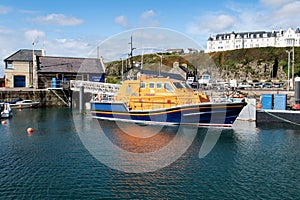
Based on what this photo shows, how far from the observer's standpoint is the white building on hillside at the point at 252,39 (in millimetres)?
102375

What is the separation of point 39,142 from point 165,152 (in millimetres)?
8487

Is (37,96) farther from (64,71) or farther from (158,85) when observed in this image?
(158,85)

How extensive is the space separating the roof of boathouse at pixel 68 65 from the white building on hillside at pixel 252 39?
7274 centimetres

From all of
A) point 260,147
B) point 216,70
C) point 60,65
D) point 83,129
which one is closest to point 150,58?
point 216,70

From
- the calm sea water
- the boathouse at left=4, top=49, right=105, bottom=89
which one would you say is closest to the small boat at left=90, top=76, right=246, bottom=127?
the calm sea water

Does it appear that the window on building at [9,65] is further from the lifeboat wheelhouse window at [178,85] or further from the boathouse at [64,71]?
the lifeboat wheelhouse window at [178,85]

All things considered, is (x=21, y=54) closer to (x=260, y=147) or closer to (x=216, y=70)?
(x=260, y=147)

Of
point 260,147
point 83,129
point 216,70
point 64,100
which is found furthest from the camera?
point 216,70

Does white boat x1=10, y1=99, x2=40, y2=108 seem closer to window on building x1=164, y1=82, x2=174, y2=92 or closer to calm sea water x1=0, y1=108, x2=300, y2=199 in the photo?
calm sea water x1=0, y1=108, x2=300, y2=199

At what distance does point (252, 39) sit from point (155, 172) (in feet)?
356

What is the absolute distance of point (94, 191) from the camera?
1230 centimetres

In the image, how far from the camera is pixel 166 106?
1059 inches

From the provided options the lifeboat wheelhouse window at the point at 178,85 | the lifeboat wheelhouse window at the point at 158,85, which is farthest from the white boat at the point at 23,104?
the lifeboat wheelhouse window at the point at 178,85

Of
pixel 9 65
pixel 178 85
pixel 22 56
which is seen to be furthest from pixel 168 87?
pixel 22 56
